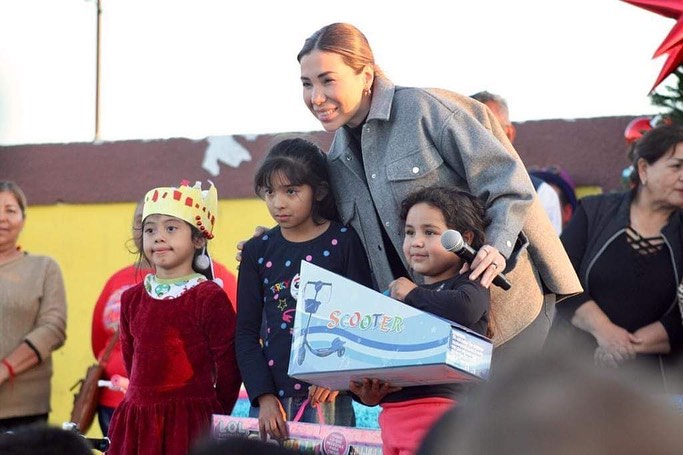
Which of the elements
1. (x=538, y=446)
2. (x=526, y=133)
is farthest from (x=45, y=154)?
(x=538, y=446)

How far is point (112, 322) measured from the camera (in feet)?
21.0

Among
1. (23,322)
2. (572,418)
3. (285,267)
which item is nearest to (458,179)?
(285,267)

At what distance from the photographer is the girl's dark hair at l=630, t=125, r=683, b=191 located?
4.56 m

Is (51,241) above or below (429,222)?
below

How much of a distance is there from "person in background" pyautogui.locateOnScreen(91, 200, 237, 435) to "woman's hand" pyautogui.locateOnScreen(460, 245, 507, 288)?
243cm

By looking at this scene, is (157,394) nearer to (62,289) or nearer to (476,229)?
(476,229)

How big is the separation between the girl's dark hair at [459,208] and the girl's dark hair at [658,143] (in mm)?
1445

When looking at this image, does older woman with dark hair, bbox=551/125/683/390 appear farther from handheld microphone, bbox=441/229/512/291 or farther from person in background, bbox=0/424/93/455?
person in background, bbox=0/424/93/455

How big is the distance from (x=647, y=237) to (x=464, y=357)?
A: 6.18 ft

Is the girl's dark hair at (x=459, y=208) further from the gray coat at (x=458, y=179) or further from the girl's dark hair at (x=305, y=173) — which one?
the girl's dark hair at (x=305, y=173)

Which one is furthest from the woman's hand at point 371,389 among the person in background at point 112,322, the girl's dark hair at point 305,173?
the person in background at point 112,322

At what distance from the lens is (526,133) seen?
6789mm

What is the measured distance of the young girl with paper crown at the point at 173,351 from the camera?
389cm

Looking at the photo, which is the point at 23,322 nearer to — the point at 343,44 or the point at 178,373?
the point at 178,373
